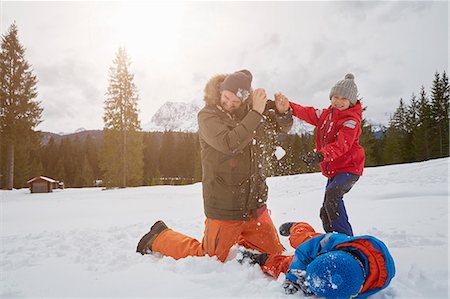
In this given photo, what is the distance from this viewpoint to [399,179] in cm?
1000

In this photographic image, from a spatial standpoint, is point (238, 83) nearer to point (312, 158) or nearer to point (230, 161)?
point (230, 161)

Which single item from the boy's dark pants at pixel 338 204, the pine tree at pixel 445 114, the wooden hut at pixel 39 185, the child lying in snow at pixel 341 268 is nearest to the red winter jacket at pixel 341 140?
the boy's dark pants at pixel 338 204

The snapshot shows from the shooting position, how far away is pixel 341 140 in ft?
11.8

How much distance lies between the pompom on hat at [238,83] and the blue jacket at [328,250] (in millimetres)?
1934

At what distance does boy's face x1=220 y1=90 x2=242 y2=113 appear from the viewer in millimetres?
3684

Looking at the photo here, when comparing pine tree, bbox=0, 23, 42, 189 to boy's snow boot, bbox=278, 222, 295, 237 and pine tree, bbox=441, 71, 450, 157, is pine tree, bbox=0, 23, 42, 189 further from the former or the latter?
pine tree, bbox=441, 71, 450, 157

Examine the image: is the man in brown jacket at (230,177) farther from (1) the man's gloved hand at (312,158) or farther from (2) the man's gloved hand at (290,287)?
(2) the man's gloved hand at (290,287)

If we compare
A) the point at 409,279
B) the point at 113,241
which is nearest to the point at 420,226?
the point at 409,279

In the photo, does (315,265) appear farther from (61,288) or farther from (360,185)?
(360,185)

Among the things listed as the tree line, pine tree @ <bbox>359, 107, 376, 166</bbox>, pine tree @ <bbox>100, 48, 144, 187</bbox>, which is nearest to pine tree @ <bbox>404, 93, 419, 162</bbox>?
the tree line

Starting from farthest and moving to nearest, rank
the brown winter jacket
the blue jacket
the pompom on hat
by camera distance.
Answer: the pompom on hat, the brown winter jacket, the blue jacket

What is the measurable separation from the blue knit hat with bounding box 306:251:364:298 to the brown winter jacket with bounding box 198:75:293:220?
139 centimetres

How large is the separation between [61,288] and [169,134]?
7245 centimetres

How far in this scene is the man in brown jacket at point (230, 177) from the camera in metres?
3.37
